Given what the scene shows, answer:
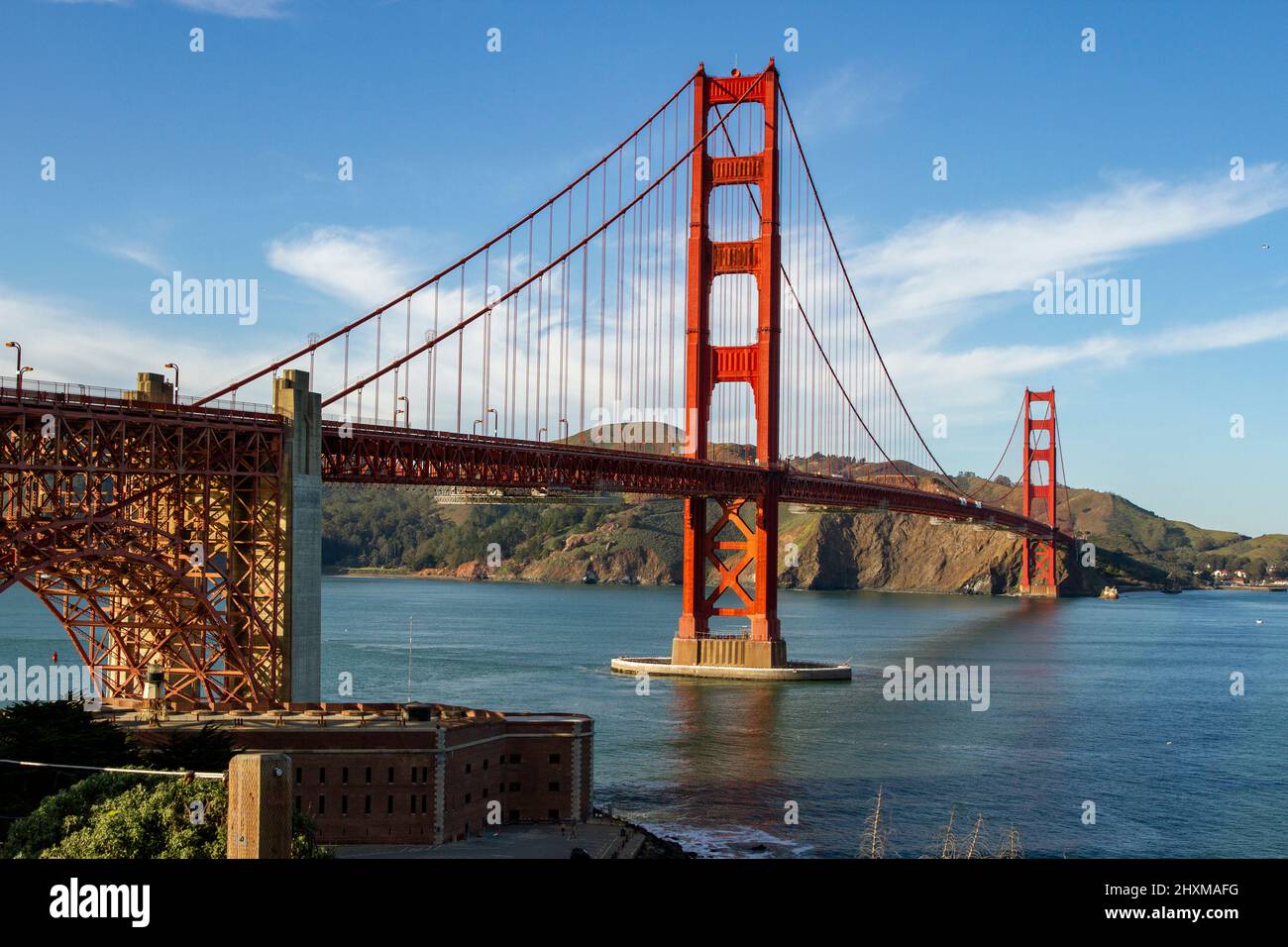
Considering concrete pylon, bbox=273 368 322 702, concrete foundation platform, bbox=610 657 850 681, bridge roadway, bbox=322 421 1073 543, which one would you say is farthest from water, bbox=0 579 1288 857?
bridge roadway, bbox=322 421 1073 543

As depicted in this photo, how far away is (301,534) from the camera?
44844 millimetres

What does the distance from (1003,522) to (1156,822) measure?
10569 centimetres

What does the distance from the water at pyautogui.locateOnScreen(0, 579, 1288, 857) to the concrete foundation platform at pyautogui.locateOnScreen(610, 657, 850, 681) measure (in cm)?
115

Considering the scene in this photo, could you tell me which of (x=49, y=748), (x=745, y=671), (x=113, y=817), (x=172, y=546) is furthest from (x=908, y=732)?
(x=113, y=817)

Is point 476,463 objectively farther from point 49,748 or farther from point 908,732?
point 49,748

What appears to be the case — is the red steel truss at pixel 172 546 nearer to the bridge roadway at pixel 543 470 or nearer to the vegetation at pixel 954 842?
the bridge roadway at pixel 543 470

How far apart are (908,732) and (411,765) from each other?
3147 centimetres

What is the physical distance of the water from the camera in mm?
43906

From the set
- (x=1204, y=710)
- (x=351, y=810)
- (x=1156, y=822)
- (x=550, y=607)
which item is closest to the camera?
(x=351, y=810)

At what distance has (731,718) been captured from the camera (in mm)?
64562

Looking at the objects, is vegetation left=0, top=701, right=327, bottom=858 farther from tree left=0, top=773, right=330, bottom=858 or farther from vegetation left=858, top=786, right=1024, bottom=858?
vegetation left=858, top=786, right=1024, bottom=858

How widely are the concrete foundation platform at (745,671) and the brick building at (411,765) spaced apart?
125 feet
